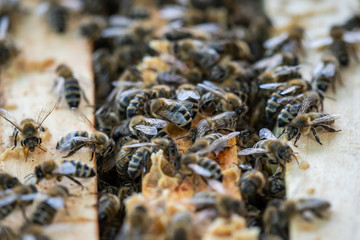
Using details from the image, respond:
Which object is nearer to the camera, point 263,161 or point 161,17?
point 263,161

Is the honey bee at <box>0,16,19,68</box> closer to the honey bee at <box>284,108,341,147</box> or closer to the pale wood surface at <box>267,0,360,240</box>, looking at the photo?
the honey bee at <box>284,108,341,147</box>

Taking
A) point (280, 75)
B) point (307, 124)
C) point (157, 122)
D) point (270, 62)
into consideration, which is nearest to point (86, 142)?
point (157, 122)

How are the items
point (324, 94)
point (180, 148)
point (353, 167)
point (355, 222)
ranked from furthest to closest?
point (324, 94)
point (180, 148)
point (353, 167)
point (355, 222)

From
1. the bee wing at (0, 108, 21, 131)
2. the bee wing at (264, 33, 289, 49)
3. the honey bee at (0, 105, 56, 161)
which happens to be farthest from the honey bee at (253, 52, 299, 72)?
the bee wing at (0, 108, 21, 131)

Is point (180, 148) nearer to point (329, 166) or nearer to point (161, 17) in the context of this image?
point (329, 166)

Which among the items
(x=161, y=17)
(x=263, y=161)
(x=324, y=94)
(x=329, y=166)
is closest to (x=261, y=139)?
(x=263, y=161)

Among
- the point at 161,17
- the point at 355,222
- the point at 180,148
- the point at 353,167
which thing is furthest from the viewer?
the point at 161,17
